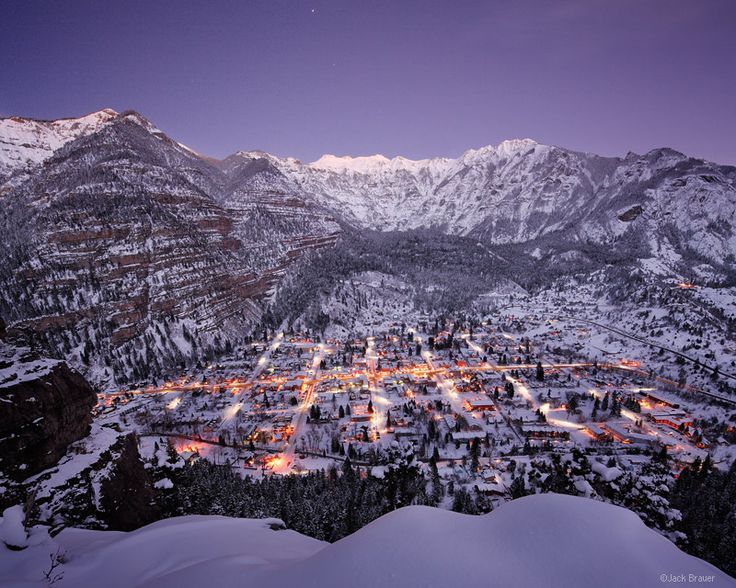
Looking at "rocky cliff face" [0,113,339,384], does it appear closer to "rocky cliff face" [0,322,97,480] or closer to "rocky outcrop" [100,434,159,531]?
"rocky cliff face" [0,322,97,480]

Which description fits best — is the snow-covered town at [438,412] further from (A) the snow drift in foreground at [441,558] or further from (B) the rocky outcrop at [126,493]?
→ (A) the snow drift in foreground at [441,558]

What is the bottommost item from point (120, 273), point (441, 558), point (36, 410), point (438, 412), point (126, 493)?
point (438, 412)

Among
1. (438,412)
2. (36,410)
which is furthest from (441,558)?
(438,412)

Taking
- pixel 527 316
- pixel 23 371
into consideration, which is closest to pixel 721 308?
pixel 527 316

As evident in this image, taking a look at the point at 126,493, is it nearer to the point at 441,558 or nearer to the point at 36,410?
the point at 36,410

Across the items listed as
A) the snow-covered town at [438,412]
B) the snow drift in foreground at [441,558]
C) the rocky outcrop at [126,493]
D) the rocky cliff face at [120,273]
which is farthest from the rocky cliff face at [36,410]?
the rocky cliff face at [120,273]

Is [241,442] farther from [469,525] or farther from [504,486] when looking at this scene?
[469,525]

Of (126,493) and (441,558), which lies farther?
(126,493)
